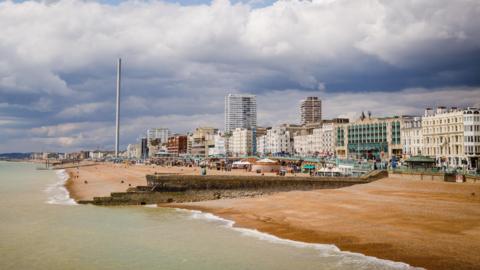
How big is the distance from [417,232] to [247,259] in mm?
10790

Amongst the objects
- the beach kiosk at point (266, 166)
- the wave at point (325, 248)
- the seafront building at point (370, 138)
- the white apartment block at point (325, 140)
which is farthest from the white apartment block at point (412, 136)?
the wave at point (325, 248)

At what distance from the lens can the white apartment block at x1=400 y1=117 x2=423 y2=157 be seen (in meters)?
110

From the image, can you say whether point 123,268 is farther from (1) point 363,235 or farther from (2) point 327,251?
(1) point 363,235

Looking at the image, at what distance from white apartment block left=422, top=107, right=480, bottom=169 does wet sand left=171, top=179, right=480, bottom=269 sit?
122ft

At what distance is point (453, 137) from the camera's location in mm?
88562

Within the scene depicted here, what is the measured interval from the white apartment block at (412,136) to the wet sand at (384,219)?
60717 mm

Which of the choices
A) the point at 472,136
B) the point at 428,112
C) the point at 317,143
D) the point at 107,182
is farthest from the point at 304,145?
the point at 107,182

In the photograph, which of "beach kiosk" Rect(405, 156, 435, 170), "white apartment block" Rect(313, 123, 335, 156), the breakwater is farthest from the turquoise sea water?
"white apartment block" Rect(313, 123, 335, 156)

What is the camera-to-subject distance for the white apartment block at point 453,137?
84.0m

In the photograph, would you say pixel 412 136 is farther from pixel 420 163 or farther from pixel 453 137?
pixel 420 163

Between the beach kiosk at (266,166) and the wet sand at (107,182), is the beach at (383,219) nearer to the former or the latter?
the wet sand at (107,182)

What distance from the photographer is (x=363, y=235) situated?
2691 centimetres

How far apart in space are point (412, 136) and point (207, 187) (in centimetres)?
7757

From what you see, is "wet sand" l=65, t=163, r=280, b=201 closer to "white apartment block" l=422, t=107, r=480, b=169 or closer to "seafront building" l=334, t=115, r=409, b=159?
"white apartment block" l=422, t=107, r=480, b=169
